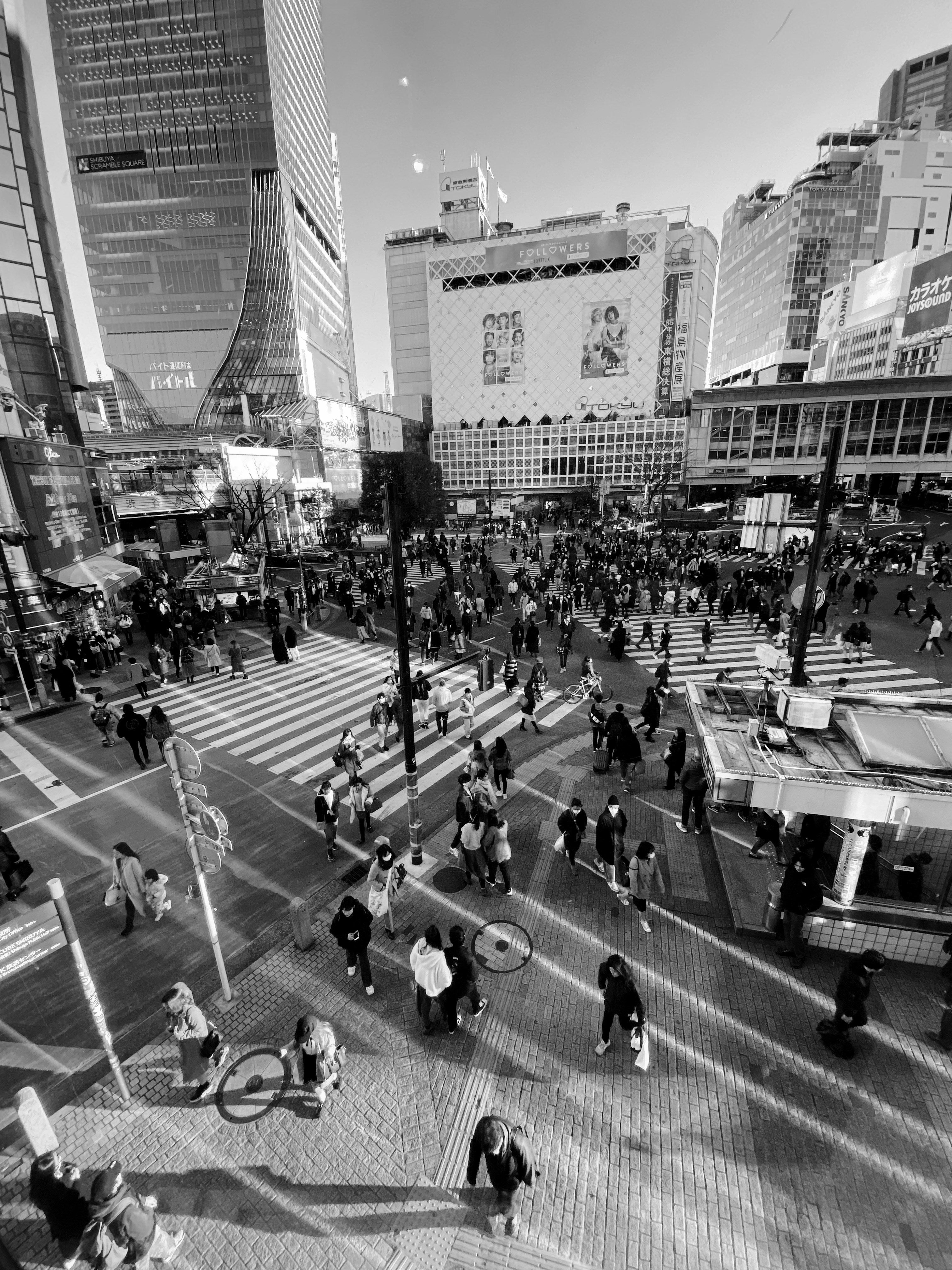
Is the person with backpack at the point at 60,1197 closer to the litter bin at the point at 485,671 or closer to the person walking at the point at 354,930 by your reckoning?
the person walking at the point at 354,930

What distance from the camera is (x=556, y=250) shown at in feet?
262

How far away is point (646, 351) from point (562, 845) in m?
85.5

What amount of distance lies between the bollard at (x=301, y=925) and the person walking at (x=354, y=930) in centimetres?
81

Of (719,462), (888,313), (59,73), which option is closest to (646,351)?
(719,462)

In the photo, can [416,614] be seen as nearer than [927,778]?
No

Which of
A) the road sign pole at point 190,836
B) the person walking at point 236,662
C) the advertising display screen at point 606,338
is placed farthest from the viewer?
the advertising display screen at point 606,338

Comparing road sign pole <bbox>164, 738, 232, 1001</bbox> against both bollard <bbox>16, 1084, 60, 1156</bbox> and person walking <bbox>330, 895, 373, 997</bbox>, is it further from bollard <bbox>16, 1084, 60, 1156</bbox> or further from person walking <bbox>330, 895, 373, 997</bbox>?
bollard <bbox>16, 1084, 60, 1156</bbox>

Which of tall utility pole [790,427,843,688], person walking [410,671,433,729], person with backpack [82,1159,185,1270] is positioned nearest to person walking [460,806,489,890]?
person with backpack [82,1159,185,1270]

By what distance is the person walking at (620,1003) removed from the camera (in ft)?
17.0

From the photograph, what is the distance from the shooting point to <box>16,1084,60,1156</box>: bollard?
4.21 m

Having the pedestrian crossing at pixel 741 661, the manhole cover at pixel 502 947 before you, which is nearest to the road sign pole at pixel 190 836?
the manhole cover at pixel 502 947

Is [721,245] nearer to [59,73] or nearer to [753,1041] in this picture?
[59,73]

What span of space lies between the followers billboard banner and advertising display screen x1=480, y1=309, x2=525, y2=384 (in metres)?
49.6

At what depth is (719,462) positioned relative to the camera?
6700 cm
